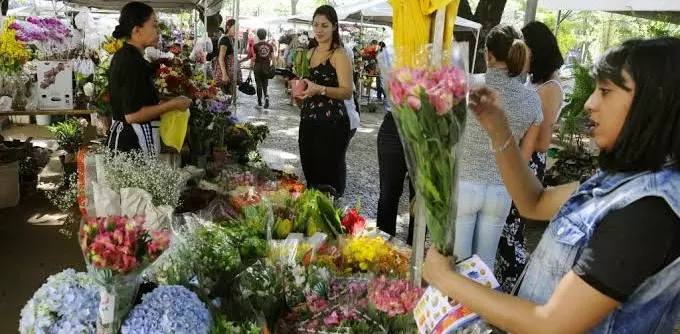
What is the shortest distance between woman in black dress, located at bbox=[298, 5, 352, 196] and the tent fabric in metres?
2.65

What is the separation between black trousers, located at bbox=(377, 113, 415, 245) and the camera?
363 cm

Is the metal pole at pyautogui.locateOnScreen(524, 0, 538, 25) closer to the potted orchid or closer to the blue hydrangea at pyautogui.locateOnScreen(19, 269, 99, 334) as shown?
the potted orchid

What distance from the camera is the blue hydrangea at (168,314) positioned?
1494 mm

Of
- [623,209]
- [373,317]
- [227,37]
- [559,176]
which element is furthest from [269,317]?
[227,37]

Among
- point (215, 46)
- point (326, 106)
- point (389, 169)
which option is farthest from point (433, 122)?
point (215, 46)

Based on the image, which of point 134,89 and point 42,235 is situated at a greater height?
point 134,89

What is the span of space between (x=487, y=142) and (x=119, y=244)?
6.42 feet

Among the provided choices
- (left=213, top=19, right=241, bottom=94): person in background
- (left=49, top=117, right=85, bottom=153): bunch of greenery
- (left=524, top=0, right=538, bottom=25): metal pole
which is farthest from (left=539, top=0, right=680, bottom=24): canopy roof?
(left=213, top=19, right=241, bottom=94): person in background

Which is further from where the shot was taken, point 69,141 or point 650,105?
point 69,141

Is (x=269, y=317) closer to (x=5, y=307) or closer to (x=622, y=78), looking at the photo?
(x=622, y=78)

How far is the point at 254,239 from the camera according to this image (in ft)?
7.29

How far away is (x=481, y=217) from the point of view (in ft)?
9.71

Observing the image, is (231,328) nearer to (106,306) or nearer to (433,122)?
(106,306)

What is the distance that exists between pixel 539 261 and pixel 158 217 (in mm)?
2085
